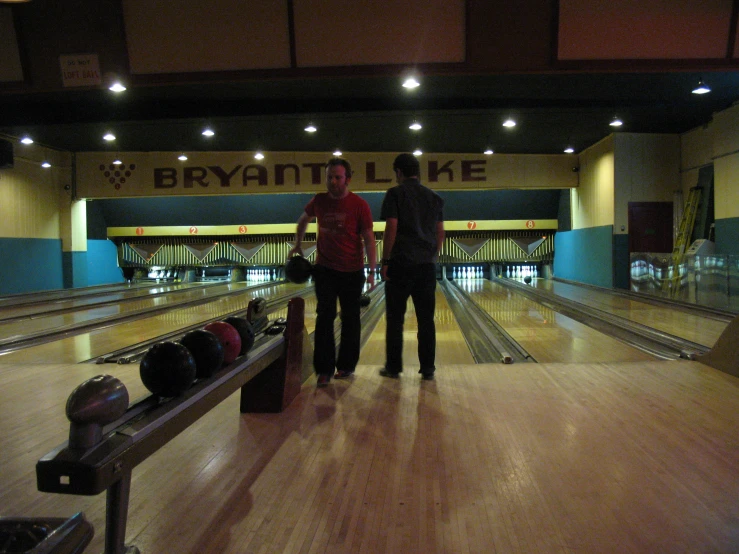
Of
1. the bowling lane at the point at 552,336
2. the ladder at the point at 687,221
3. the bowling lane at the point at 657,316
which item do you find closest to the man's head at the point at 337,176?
the bowling lane at the point at 552,336

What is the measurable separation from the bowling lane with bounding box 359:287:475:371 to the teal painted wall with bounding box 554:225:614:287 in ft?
15.3

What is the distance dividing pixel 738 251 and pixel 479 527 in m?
7.85

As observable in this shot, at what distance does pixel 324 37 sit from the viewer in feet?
14.7

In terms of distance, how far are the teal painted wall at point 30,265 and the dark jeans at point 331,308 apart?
913cm

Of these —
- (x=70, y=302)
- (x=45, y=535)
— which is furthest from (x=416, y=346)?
(x=70, y=302)

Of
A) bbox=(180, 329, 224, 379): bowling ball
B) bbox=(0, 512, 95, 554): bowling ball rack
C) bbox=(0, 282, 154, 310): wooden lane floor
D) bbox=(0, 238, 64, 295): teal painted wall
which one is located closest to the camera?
bbox=(0, 512, 95, 554): bowling ball rack

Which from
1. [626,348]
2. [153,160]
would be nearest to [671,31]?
[626,348]

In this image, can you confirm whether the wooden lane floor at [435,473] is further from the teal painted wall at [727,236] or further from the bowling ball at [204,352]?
the teal painted wall at [727,236]

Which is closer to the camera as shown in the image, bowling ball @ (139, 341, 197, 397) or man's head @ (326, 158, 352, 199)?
bowling ball @ (139, 341, 197, 397)

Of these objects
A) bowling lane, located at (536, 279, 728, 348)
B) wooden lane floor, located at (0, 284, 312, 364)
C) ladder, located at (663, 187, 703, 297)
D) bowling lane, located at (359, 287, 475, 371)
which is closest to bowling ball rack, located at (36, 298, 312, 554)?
bowling lane, located at (359, 287, 475, 371)

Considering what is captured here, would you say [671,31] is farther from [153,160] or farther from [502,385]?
[153,160]

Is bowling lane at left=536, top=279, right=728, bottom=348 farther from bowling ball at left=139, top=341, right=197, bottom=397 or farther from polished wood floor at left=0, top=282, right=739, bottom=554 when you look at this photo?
bowling ball at left=139, top=341, right=197, bottom=397

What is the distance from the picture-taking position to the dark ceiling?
6.39 meters

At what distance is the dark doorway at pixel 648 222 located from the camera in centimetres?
958
